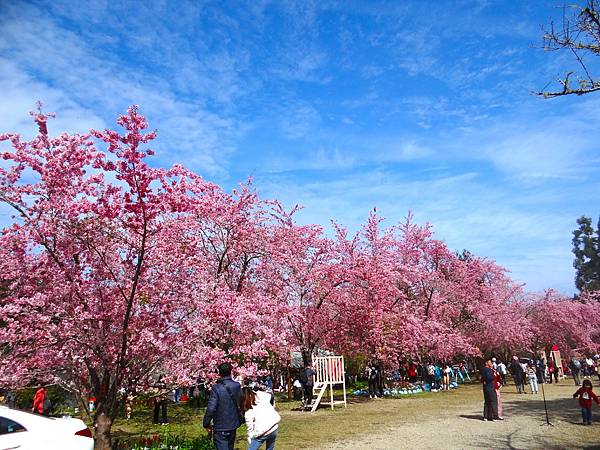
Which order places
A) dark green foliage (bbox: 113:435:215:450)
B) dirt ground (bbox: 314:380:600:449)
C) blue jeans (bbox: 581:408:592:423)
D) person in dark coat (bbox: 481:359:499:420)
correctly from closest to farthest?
1. dark green foliage (bbox: 113:435:215:450)
2. dirt ground (bbox: 314:380:600:449)
3. blue jeans (bbox: 581:408:592:423)
4. person in dark coat (bbox: 481:359:499:420)

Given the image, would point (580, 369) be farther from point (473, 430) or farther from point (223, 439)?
point (223, 439)

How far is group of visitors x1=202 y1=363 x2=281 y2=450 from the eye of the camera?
6.12 meters

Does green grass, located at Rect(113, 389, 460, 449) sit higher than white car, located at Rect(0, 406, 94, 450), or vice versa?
white car, located at Rect(0, 406, 94, 450)

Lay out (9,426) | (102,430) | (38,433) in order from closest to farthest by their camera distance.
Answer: (9,426) → (38,433) → (102,430)

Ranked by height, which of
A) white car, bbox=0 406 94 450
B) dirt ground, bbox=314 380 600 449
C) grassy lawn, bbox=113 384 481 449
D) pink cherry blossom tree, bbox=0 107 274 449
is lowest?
grassy lawn, bbox=113 384 481 449

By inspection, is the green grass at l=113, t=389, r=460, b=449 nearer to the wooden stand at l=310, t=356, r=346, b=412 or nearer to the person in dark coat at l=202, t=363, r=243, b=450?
the wooden stand at l=310, t=356, r=346, b=412

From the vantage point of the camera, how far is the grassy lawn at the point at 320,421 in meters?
11.6

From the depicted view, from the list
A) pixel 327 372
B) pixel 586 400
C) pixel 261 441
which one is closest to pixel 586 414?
pixel 586 400

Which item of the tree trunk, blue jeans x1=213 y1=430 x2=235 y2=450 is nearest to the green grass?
the tree trunk

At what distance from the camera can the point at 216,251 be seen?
15.1 metres

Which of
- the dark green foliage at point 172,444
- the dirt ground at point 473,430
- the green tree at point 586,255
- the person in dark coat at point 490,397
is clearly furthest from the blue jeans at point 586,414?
the green tree at point 586,255

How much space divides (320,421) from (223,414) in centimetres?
928

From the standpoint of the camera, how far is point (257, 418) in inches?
262

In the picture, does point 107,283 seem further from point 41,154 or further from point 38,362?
point 41,154
